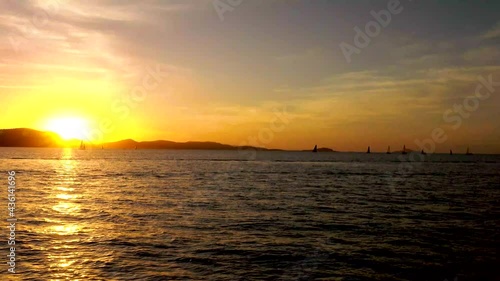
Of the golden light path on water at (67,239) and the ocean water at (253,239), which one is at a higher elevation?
the ocean water at (253,239)

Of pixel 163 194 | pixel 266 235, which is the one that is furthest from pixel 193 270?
pixel 163 194

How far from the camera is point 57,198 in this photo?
5728 centimetres

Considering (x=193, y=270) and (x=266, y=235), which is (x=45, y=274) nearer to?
(x=193, y=270)

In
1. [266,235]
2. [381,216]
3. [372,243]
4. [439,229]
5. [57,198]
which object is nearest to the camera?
[372,243]

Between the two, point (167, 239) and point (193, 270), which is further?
point (167, 239)

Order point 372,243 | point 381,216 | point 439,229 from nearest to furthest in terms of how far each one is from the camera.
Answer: point 372,243 < point 439,229 < point 381,216

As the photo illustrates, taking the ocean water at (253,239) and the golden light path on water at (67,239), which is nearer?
the golden light path on water at (67,239)

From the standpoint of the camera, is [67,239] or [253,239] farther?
[253,239]

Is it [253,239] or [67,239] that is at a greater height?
[253,239]

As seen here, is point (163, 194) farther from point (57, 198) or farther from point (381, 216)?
point (381, 216)

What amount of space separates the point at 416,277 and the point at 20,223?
34.3 m

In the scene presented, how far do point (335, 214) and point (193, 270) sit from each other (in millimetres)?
24350

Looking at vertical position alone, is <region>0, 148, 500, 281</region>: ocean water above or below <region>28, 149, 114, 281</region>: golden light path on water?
above

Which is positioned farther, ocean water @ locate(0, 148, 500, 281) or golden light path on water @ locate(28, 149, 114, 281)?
ocean water @ locate(0, 148, 500, 281)
